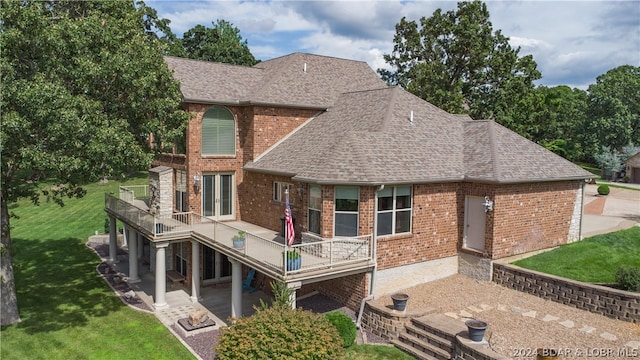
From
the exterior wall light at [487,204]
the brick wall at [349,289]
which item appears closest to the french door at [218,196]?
the brick wall at [349,289]

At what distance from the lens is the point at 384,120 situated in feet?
57.9

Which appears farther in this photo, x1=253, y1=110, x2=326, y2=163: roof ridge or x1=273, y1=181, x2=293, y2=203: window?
x1=253, y1=110, x2=326, y2=163: roof ridge

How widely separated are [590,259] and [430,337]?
8.62 metres

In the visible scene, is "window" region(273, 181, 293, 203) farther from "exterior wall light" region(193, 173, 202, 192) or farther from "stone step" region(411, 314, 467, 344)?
"stone step" region(411, 314, 467, 344)

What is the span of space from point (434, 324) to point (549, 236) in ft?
26.9

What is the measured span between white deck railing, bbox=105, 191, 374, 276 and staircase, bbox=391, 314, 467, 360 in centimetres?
261

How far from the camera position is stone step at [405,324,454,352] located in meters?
12.1

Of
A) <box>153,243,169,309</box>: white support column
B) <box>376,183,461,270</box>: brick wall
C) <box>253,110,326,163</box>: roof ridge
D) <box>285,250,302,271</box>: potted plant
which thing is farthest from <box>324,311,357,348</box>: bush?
<box>253,110,326,163</box>: roof ridge

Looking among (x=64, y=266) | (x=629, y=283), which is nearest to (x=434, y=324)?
(x=629, y=283)

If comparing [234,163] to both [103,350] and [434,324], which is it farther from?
[434,324]

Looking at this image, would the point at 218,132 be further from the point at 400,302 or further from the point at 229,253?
the point at 400,302

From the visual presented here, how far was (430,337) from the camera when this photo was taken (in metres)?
12.6

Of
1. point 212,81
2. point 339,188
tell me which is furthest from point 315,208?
point 212,81

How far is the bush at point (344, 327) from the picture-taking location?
12938 mm
